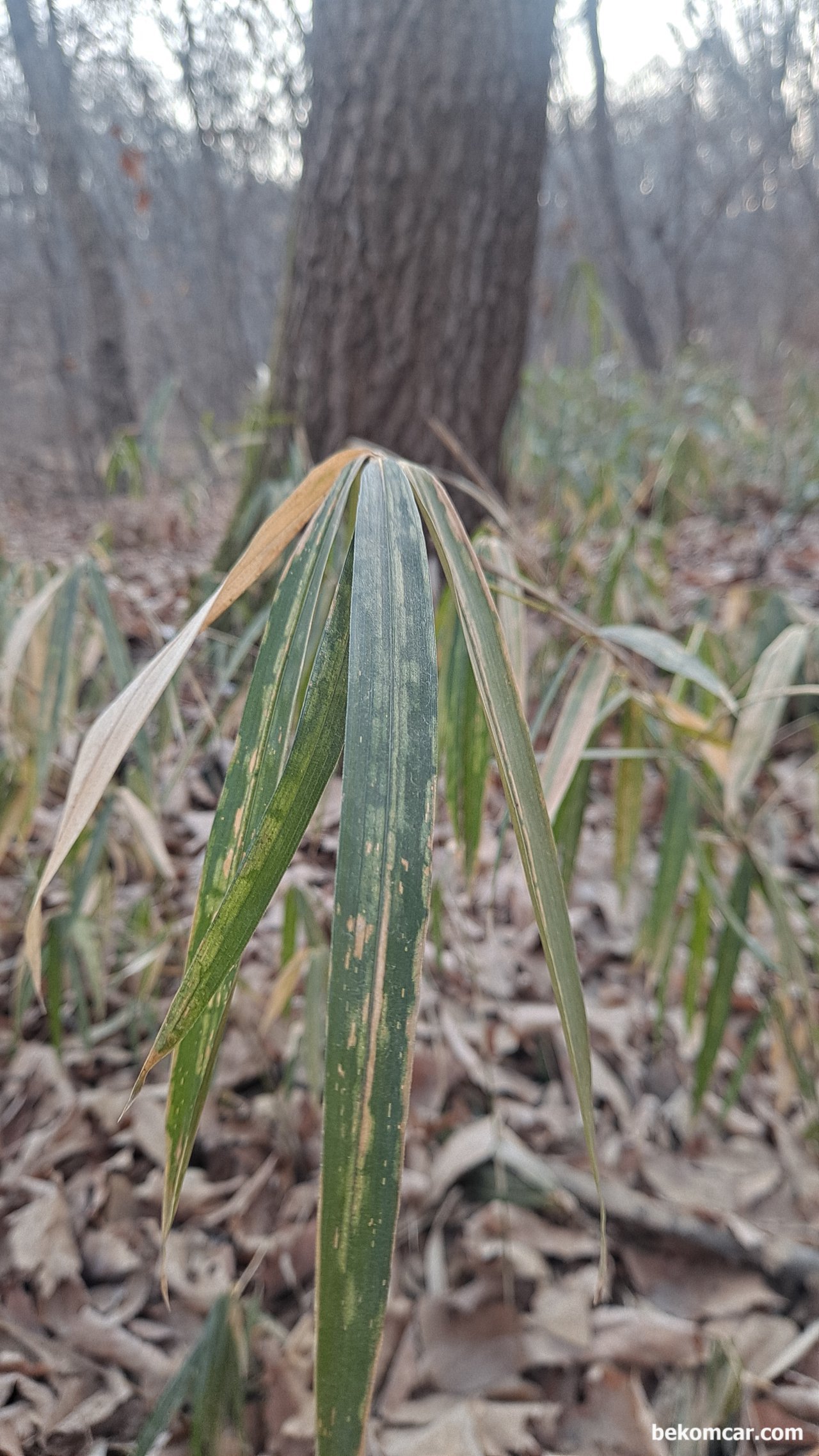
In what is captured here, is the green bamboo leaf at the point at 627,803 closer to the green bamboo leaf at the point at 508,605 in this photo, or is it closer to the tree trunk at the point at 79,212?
the green bamboo leaf at the point at 508,605

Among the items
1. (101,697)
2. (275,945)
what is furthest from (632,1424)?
(101,697)

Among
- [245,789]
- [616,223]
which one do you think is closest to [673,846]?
[245,789]

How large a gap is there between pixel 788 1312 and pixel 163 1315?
1.57 ft

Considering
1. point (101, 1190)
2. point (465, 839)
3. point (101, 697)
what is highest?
point (101, 697)

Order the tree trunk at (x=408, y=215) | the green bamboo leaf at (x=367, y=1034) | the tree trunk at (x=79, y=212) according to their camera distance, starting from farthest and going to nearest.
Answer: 1. the tree trunk at (x=79, y=212)
2. the tree trunk at (x=408, y=215)
3. the green bamboo leaf at (x=367, y=1034)

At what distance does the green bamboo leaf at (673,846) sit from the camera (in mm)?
673

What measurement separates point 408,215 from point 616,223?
371 cm

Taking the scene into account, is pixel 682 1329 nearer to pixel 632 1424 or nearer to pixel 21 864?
pixel 632 1424

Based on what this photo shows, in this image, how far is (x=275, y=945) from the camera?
0.97 meters

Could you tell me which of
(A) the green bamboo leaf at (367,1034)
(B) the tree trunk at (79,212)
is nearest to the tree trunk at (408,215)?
(A) the green bamboo leaf at (367,1034)

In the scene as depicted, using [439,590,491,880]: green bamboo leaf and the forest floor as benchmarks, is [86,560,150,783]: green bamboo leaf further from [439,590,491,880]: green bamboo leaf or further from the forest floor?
[439,590,491,880]: green bamboo leaf

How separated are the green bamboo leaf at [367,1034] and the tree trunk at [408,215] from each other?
114 cm

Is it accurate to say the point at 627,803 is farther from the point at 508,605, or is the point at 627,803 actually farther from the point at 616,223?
the point at 616,223

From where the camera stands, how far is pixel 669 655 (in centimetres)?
54
